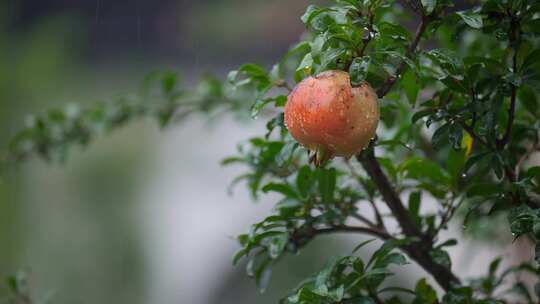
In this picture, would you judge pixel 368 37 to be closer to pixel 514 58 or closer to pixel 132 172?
pixel 514 58

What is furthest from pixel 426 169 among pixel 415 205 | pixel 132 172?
pixel 132 172

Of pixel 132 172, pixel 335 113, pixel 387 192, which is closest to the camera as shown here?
pixel 335 113

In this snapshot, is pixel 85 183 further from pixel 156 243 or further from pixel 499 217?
pixel 499 217

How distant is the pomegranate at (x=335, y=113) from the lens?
1.51ft

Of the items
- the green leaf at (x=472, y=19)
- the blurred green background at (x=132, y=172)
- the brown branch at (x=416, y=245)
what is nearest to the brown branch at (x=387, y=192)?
the brown branch at (x=416, y=245)

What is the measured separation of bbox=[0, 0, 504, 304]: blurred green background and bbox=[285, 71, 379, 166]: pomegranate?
137 cm

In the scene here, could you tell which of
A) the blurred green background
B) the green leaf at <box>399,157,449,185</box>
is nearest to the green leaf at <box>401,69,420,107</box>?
the green leaf at <box>399,157,449,185</box>

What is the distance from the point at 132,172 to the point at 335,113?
1757 mm

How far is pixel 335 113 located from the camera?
0.46 m

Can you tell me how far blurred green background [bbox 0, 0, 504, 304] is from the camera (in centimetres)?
193

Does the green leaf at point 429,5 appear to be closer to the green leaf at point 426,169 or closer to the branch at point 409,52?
the branch at point 409,52

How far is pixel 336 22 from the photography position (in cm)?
48

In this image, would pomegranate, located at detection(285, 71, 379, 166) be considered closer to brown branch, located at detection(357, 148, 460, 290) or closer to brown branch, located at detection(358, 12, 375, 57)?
brown branch, located at detection(358, 12, 375, 57)

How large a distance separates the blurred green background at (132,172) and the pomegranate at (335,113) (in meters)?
1.37
